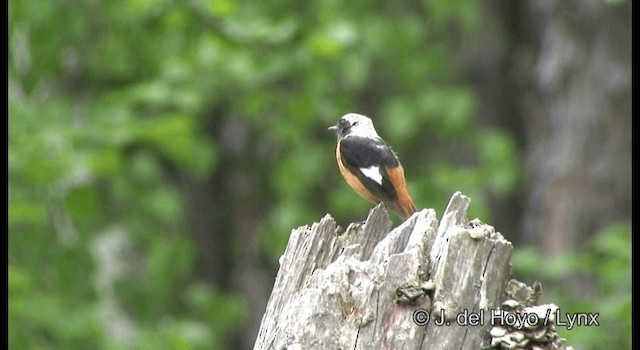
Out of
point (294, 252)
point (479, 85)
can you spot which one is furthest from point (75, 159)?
point (294, 252)

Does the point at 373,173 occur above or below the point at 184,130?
below

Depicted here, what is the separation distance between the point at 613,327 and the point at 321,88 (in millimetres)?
2972

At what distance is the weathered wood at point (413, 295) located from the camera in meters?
4.06

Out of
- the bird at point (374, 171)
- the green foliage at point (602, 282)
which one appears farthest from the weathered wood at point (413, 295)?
the green foliage at point (602, 282)

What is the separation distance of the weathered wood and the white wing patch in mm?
1480

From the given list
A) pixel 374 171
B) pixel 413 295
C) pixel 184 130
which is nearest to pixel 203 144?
pixel 184 130

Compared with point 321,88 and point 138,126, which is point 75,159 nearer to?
point 138,126

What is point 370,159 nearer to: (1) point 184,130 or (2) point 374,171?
(2) point 374,171

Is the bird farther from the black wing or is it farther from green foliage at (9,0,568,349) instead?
green foliage at (9,0,568,349)

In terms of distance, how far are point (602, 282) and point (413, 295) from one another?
596 centimetres

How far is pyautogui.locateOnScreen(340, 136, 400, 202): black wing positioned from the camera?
568cm

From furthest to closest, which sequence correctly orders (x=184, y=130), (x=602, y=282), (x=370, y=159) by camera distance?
(x=602, y=282), (x=184, y=130), (x=370, y=159)

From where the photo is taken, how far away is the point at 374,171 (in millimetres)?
5797

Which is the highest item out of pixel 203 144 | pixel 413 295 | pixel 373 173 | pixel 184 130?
pixel 203 144
